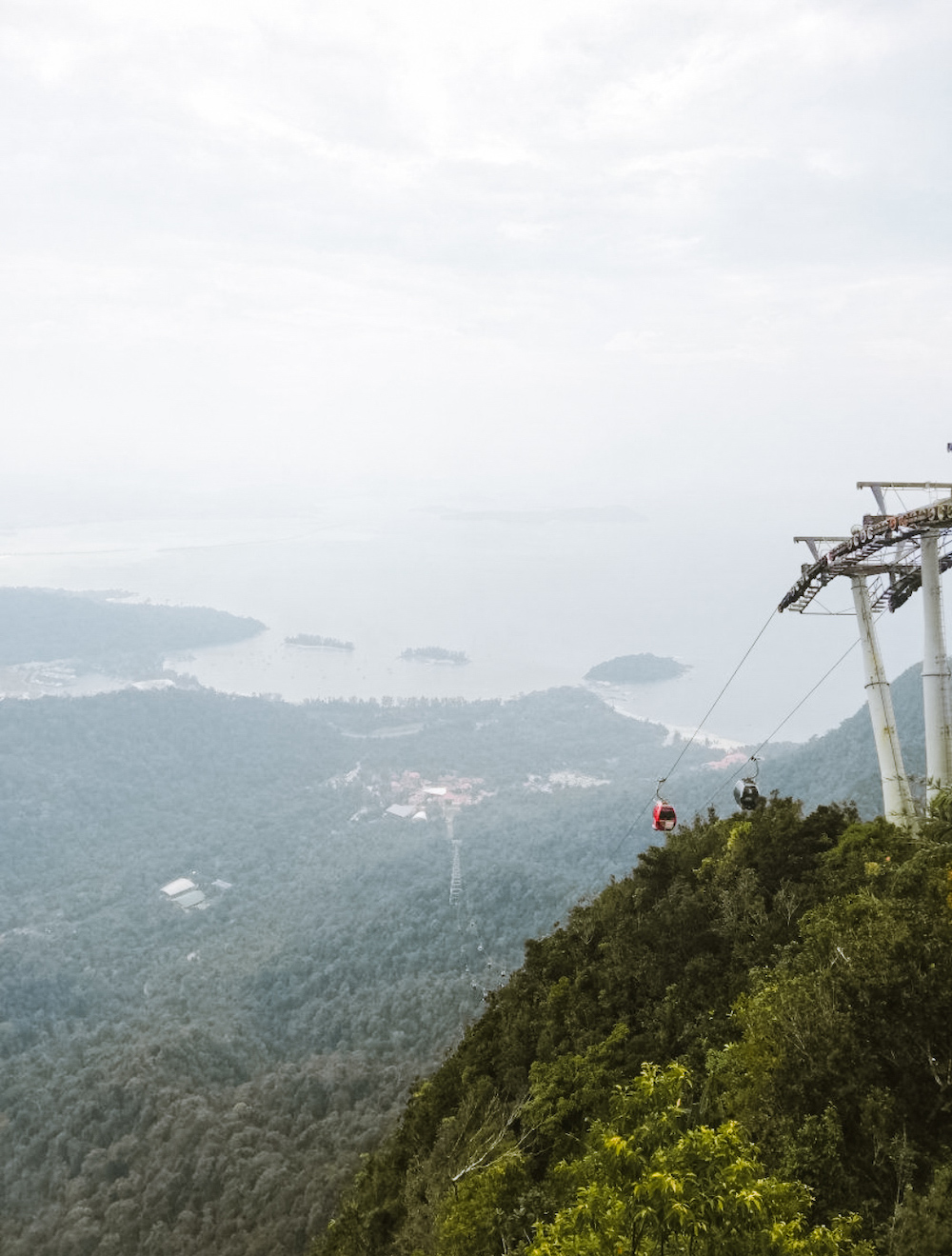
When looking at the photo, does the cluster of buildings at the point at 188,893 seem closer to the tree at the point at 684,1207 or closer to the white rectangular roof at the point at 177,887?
the white rectangular roof at the point at 177,887

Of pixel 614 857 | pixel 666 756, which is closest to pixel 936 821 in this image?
pixel 614 857

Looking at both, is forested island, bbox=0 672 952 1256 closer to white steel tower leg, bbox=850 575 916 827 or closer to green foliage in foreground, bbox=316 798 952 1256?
green foliage in foreground, bbox=316 798 952 1256

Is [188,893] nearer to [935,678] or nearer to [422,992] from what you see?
[422,992]

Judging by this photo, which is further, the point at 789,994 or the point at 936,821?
the point at 936,821

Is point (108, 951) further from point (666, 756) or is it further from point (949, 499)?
point (666, 756)

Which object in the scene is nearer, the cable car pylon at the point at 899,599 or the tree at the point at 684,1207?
the tree at the point at 684,1207

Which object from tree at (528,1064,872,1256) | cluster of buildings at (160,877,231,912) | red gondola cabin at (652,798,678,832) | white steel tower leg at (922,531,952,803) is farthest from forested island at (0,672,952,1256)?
white steel tower leg at (922,531,952,803)

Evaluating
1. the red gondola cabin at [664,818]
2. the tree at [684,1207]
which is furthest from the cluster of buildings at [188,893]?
the tree at [684,1207]
